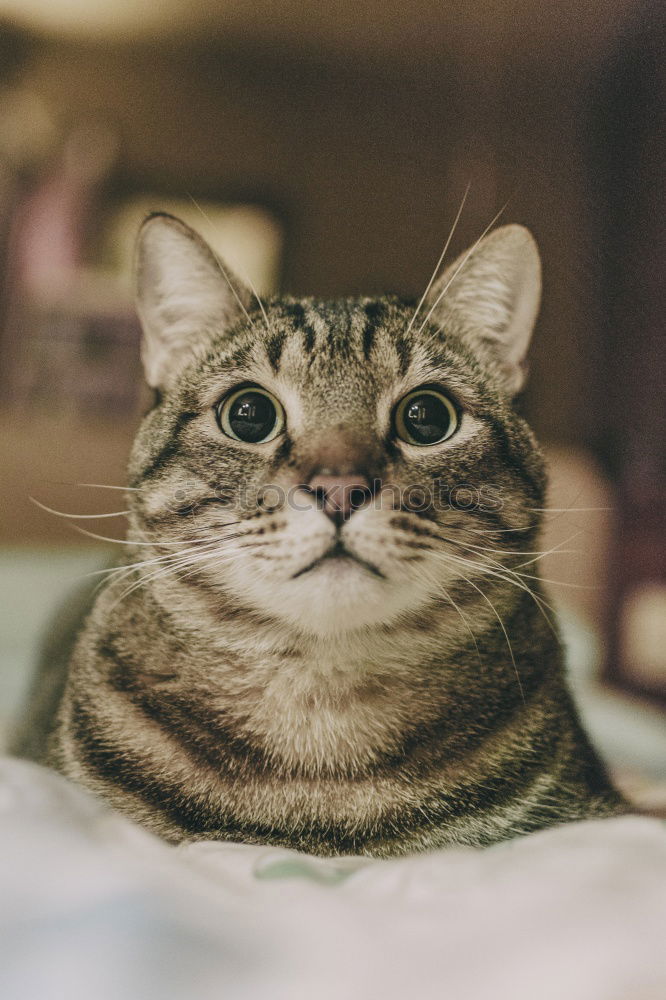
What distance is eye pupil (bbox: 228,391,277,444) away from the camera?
625 millimetres

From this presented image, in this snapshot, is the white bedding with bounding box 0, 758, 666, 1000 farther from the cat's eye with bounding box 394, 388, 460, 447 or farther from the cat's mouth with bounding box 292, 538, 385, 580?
the cat's eye with bounding box 394, 388, 460, 447

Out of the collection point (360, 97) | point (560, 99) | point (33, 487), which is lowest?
point (33, 487)

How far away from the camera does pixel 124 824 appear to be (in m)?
0.45

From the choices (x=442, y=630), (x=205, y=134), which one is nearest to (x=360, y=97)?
(x=205, y=134)

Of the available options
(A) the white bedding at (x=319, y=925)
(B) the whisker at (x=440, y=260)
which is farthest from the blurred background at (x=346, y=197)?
(A) the white bedding at (x=319, y=925)

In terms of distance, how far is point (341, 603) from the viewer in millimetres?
543

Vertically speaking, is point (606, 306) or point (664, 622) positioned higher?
point (606, 306)

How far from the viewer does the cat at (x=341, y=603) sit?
550 millimetres

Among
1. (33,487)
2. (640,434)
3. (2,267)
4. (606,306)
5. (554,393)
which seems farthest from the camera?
(2,267)

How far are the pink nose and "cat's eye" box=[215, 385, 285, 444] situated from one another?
10 cm

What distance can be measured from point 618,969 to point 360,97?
2.50 m

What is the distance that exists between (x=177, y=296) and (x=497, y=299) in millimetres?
323

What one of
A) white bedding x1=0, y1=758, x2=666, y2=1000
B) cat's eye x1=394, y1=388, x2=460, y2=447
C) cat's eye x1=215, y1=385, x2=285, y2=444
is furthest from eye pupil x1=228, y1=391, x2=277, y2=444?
white bedding x1=0, y1=758, x2=666, y2=1000

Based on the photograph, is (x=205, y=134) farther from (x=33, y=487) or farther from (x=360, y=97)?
(x=33, y=487)
